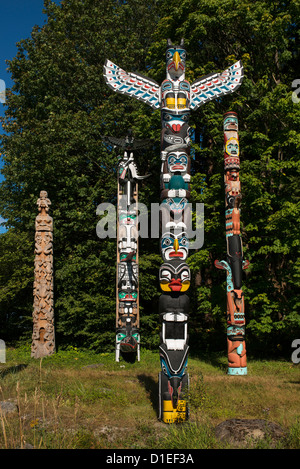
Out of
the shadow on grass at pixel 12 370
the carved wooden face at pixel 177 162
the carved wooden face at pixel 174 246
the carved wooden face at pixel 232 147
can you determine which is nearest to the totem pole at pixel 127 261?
the carved wooden face at pixel 232 147

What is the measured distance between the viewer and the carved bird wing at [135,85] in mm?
7609

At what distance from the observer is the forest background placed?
13492 millimetres

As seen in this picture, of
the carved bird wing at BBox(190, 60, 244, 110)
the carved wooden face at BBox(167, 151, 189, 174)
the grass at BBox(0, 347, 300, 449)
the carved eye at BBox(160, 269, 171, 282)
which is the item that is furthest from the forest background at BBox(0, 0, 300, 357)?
the carved eye at BBox(160, 269, 171, 282)

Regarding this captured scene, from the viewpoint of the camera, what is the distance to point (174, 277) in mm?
6168

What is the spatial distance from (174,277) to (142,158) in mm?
14105

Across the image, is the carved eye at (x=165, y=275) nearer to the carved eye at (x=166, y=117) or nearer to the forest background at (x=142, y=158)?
the carved eye at (x=166, y=117)

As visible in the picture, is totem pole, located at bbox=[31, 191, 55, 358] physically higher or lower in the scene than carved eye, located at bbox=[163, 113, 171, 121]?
lower

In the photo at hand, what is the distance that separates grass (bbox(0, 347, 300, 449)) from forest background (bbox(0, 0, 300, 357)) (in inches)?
151

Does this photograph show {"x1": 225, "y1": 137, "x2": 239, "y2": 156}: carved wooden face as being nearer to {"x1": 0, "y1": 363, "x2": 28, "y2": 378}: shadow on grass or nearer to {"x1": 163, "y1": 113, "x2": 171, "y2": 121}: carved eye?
{"x1": 163, "y1": 113, "x2": 171, "y2": 121}: carved eye

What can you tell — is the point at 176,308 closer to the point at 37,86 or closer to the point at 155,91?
the point at 155,91

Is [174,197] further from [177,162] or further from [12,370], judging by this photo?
[12,370]

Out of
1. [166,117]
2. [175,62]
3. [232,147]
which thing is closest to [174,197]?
[166,117]

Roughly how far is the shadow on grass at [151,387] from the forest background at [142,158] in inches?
181

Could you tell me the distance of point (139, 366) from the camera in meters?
11.2
